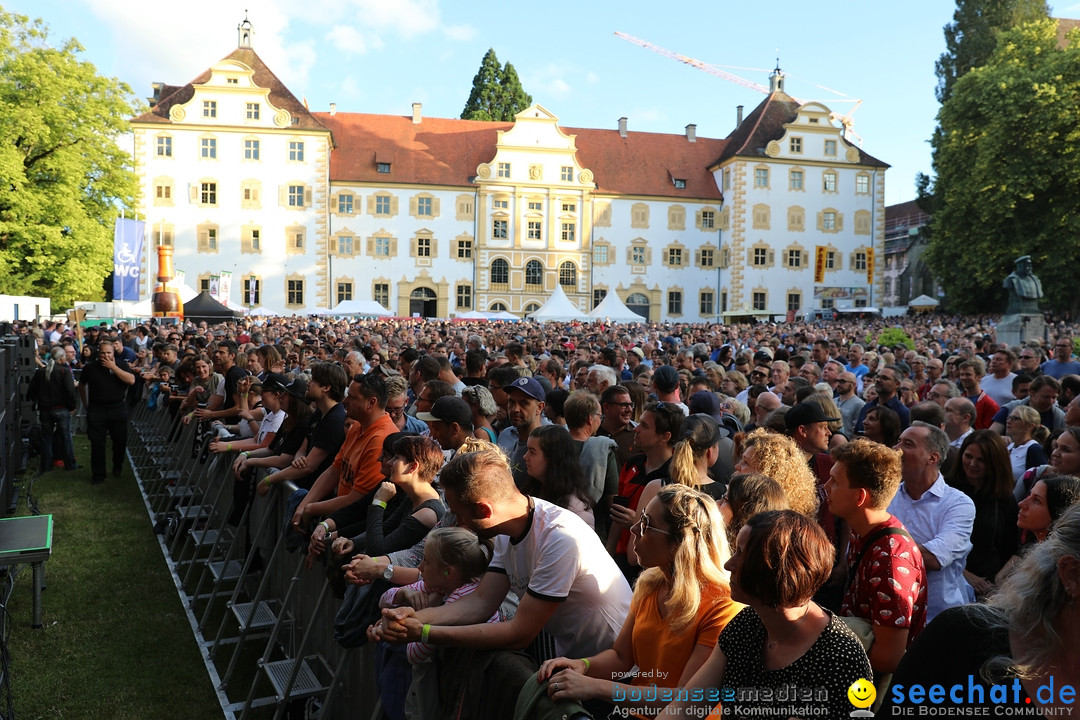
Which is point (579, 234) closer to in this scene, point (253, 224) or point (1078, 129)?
point (253, 224)

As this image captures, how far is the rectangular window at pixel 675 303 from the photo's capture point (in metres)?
54.7

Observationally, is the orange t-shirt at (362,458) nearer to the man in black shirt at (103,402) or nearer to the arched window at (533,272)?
the man in black shirt at (103,402)

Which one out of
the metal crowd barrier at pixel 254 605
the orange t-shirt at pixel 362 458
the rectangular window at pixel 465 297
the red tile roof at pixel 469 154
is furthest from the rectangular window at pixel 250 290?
the orange t-shirt at pixel 362 458

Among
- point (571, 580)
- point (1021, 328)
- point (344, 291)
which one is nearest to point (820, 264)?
point (1021, 328)

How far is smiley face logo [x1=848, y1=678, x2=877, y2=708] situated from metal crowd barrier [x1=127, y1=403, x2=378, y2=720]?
2377 millimetres

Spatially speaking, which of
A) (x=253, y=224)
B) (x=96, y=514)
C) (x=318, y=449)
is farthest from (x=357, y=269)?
(x=318, y=449)

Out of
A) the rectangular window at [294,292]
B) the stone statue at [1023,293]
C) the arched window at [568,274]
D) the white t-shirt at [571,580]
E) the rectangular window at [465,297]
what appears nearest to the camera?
the white t-shirt at [571,580]

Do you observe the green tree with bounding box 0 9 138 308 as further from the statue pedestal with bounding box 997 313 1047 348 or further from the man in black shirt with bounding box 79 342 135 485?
the statue pedestal with bounding box 997 313 1047 348

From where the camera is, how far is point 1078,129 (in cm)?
3462

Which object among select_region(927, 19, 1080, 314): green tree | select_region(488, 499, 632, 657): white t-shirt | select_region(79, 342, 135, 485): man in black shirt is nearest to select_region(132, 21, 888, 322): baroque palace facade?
select_region(927, 19, 1080, 314): green tree

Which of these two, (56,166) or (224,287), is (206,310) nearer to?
(224,287)

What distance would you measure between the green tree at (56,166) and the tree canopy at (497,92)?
101 feet

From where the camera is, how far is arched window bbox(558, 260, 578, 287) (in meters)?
52.8

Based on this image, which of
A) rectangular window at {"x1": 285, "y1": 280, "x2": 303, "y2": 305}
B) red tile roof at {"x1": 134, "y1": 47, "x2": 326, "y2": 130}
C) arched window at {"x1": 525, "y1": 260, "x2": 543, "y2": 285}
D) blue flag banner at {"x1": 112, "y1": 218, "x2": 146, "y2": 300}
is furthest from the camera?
arched window at {"x1": 525, "y1": 260, "x2": 543, "y2": 285}
